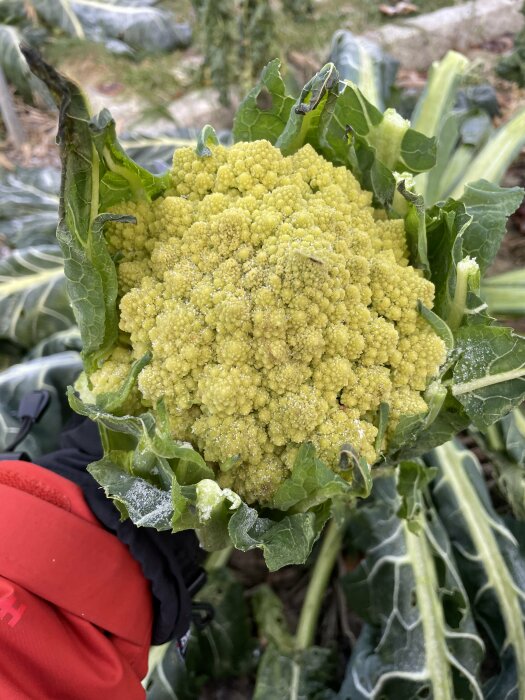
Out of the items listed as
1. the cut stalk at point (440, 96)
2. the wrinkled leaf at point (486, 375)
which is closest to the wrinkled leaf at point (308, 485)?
the wrinkled leaf at point (486, 375)

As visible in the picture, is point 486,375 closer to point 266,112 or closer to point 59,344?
point 266,112

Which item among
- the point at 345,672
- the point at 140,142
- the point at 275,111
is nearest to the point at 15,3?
the point at 140,142

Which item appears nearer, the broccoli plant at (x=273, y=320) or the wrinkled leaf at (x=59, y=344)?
the broccoli plant at (x=273, y=320)

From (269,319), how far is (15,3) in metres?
4.39

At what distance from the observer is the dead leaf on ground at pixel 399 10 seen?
3.15 m

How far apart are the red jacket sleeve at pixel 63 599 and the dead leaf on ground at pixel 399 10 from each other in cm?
345

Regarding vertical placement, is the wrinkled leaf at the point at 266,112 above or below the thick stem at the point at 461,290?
above

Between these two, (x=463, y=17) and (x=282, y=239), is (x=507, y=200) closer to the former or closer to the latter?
(x=282, y=239)

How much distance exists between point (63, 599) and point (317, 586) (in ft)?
2.85

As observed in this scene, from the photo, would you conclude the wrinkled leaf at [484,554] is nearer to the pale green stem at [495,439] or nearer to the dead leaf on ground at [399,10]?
the pale green stem at [495,439]

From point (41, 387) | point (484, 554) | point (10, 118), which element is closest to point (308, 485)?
point (484, 554)

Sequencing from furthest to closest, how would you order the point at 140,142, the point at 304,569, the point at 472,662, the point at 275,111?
the point at 140,142 < the point at 304,569 < the point at 472,662 < the point at 275,111

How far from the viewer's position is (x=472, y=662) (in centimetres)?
123

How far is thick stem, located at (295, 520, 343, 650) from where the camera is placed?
1.42 meters
